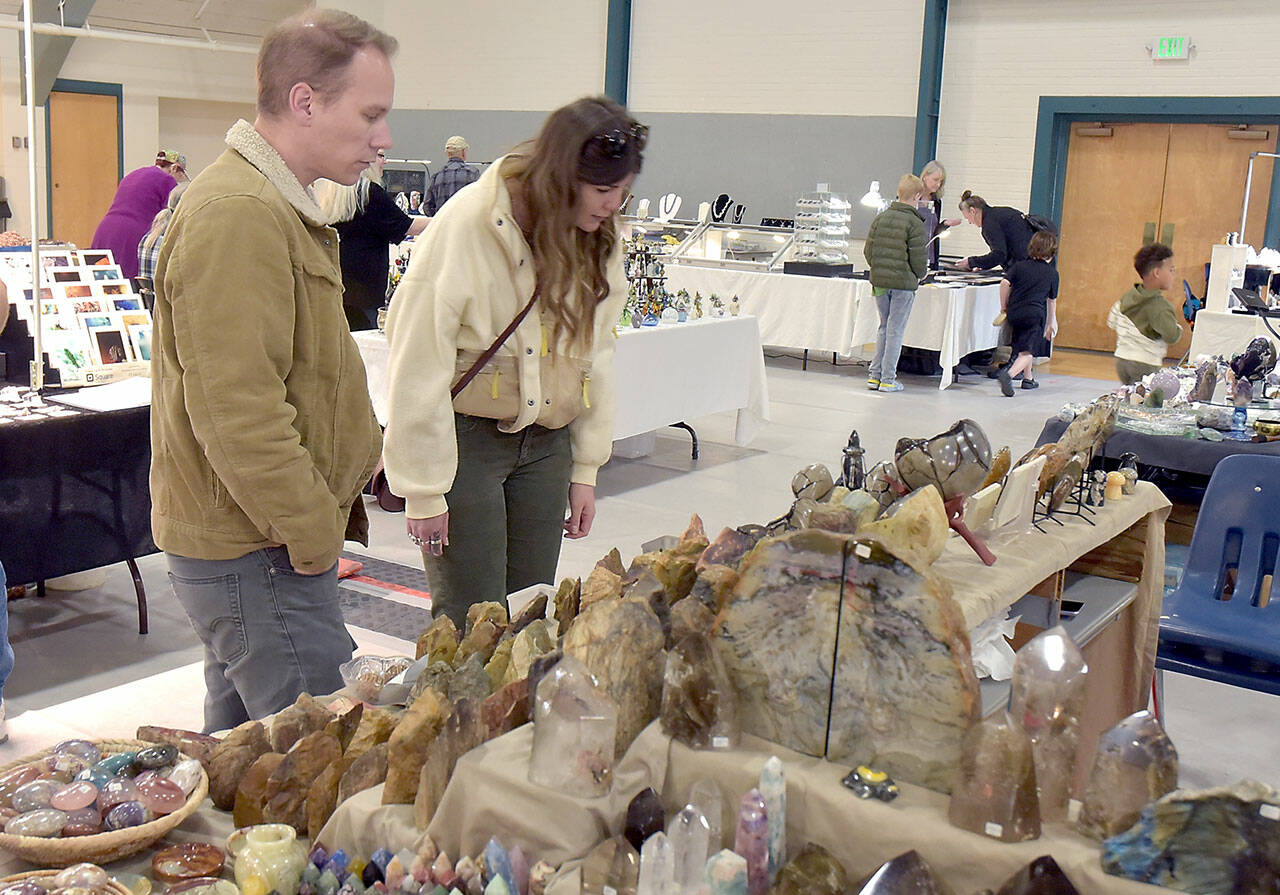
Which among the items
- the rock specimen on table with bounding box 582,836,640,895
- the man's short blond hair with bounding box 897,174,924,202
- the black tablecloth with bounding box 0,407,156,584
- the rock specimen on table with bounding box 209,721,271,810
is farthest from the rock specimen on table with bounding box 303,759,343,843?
the man's short blond hair with bounding box 897,174,924,202

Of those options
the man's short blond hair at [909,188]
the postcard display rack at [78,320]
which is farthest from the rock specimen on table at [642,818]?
the man's short blond hair at [909,188]

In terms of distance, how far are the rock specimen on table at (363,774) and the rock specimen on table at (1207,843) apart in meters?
0.78

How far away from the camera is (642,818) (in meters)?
1.22

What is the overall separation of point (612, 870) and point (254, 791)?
1.63 ft

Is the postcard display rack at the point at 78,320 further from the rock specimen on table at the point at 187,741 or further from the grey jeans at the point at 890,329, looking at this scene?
the grey jeans at the point at 890,329

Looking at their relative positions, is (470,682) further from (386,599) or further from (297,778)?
(386,599)

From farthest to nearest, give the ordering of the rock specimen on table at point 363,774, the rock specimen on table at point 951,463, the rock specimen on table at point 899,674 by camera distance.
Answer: the rock specimen on table at point 951,463 → the rock specimen on table at point 363,774 → the rock specimen on table at point 899,674

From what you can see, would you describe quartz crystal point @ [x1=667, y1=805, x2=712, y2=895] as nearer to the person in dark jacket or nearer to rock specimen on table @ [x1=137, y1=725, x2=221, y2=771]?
rock specimen on table @ [x1=137, y1=725, x2=221, y2=771]

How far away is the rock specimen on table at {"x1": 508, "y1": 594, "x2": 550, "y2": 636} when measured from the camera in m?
1.71

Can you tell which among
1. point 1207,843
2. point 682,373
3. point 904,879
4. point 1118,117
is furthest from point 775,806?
point 1118,117

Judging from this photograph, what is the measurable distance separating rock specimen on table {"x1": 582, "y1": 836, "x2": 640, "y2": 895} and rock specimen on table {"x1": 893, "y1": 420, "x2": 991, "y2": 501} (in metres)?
0.92

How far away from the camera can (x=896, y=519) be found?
177 cm

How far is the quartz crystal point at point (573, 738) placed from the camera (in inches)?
48.1

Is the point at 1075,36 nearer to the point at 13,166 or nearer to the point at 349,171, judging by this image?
the point at 349,171
